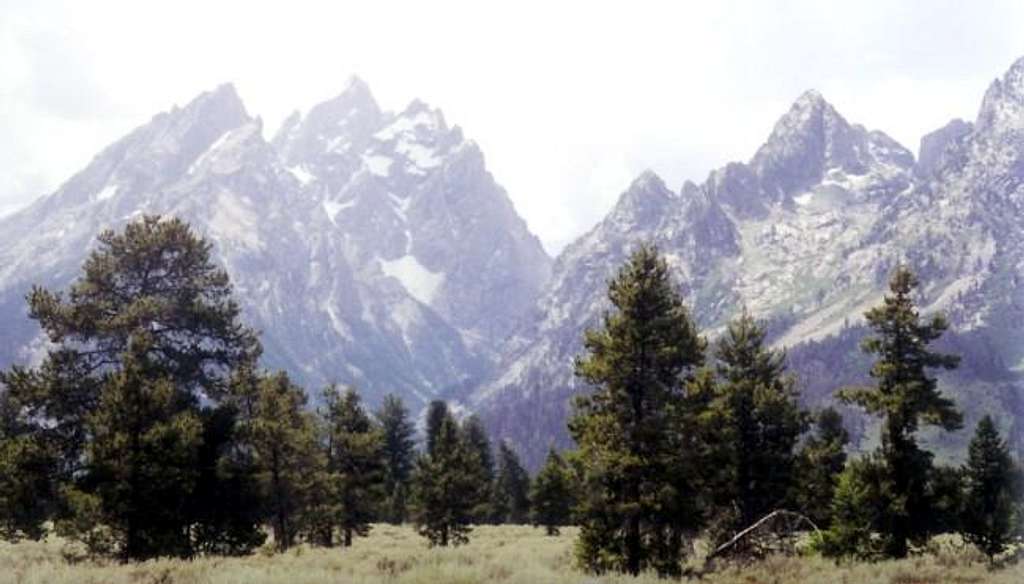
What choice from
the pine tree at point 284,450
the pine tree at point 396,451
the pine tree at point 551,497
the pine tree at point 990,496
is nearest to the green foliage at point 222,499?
the pine tree at point 284,450

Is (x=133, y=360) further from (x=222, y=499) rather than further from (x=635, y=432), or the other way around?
(x=635, y=432)

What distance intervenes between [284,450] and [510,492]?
59.9m

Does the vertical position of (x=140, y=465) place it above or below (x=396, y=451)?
below

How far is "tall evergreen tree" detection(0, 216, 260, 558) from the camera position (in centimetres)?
2439

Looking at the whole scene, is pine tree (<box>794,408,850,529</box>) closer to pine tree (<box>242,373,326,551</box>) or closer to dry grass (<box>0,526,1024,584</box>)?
dry grass (<box>0,526,1024,584</box>)

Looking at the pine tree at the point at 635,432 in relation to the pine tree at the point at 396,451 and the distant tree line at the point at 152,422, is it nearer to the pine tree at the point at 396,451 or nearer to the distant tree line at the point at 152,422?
the distant tree line at the point at 152,422

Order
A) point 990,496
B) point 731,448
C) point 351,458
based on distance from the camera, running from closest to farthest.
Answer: point 731,448 → point 990,496 → point 351,458

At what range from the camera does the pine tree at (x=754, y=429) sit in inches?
1270

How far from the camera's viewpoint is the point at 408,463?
85188mm

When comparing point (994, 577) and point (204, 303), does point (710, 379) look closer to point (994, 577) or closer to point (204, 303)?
point (994, 577)

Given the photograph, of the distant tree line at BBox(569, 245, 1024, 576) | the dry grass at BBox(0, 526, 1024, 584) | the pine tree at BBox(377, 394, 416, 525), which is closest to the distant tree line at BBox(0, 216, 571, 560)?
the dry grass at BBox(0, 526, 1024, 584)

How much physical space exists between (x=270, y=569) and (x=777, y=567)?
1371 cm

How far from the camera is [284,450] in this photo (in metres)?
38.1

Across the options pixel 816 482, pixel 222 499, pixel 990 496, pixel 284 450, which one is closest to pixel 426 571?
pixel 222 499
